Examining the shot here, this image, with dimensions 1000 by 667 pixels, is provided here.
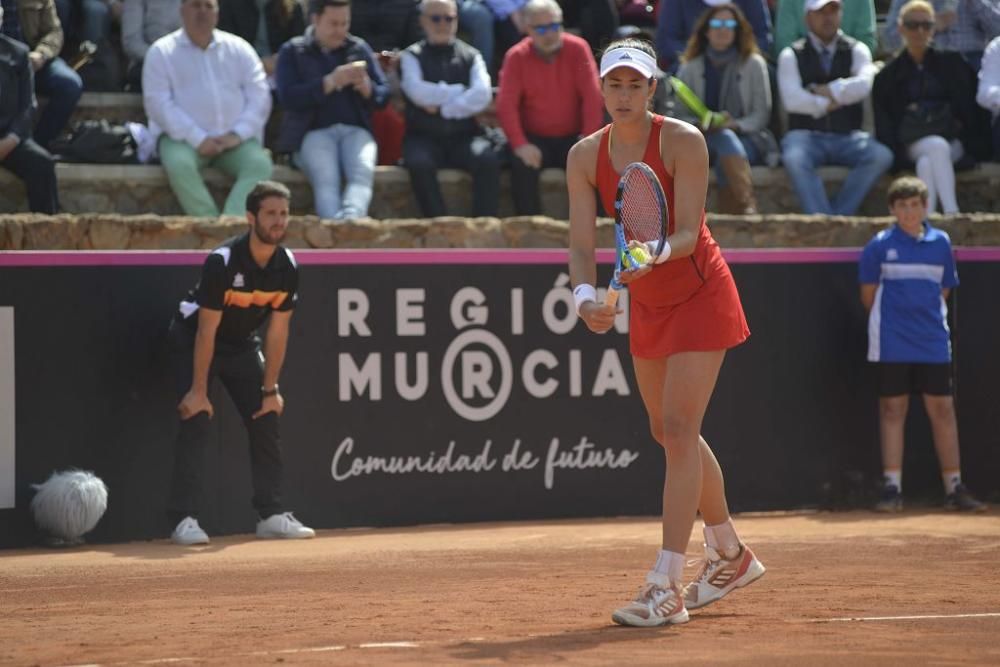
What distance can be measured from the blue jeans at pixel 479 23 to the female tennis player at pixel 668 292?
6.99 meters

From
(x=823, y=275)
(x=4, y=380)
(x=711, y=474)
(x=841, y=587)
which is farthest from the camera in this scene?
(x=823, y=275)

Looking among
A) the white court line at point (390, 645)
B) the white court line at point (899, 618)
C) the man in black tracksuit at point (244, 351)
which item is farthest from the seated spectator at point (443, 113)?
the white court line at point (390, 645)

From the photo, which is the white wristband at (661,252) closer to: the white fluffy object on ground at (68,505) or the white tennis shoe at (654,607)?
the white tennis shoe at (654,607)

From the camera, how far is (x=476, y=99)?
11.8 metres

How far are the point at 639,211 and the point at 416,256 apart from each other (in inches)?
168

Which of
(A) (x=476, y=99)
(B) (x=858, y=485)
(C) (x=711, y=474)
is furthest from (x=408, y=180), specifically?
(C) (x=711, y=474)

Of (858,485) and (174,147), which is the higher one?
(174,147)

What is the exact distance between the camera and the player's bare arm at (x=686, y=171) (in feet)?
19.3

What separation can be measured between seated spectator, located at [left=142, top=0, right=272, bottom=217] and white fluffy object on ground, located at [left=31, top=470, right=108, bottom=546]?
Answer: 2.56 metres

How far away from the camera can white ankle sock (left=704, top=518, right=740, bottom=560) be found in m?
6.38

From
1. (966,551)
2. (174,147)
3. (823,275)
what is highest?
(174,147)

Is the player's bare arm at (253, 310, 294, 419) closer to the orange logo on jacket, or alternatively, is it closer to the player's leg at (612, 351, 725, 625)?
the orange logo on jacket

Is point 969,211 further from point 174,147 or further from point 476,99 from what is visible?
point 174,147

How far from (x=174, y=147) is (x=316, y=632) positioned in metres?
6.01
